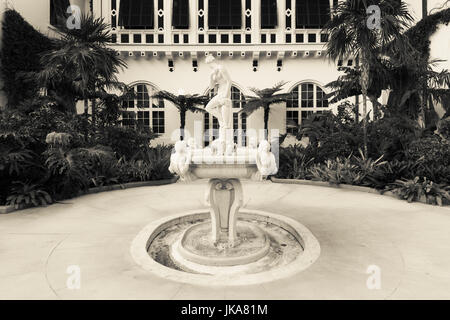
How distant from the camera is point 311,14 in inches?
639

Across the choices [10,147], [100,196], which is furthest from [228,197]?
[10,147]

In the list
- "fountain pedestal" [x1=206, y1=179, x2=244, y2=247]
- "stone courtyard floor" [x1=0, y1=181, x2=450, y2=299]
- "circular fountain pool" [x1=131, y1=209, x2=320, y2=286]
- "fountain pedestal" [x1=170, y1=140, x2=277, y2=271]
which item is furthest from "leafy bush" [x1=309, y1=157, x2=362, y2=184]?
"fountain pedestal" [x1=206, y1=179, x2=244, y2=247]

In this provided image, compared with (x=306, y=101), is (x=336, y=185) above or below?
below

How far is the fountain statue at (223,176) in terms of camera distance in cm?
390

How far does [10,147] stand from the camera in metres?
6.31

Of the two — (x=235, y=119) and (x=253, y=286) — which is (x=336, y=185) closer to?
(x=253, y=286)

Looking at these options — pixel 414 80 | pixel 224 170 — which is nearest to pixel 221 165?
pixel 224 170

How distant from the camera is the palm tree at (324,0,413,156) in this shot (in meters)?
8.48

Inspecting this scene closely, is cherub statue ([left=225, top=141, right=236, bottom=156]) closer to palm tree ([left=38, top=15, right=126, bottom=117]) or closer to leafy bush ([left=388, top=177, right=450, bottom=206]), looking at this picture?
leafy bush ([left=388, top=177, right=450, bottom=206])

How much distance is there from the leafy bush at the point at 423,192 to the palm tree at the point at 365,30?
6.79ft

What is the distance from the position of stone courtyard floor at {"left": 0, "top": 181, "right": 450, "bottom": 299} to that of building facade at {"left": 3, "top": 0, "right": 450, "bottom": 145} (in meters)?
9.96

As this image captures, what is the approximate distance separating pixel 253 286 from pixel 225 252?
3.57 feet
